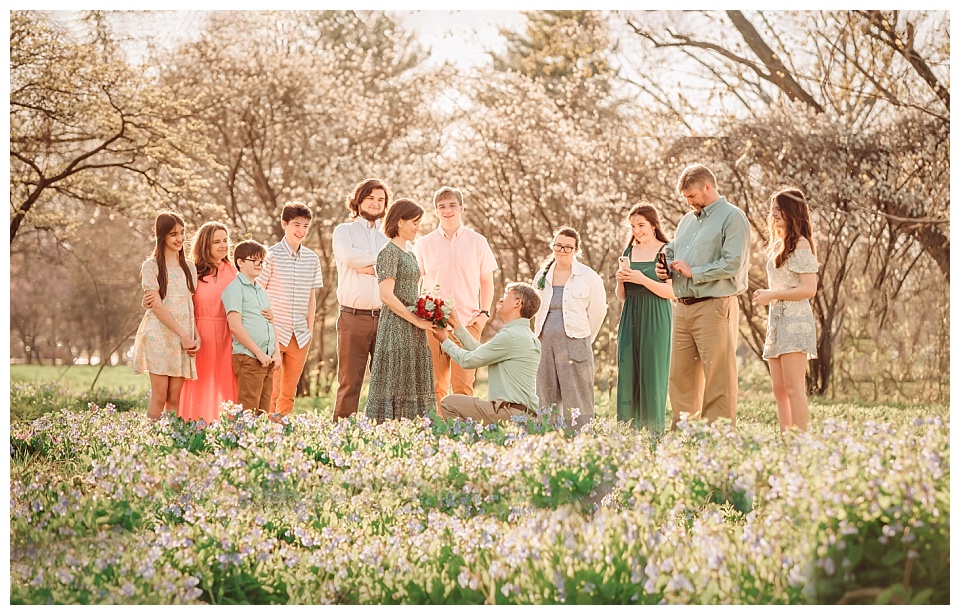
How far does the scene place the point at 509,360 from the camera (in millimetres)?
5477

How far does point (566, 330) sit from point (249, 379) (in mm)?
2189

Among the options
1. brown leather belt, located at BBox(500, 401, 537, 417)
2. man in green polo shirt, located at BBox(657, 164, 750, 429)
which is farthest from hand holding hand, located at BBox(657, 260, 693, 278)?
brown leather belt, located at BBox(500, 401, 537, 417)

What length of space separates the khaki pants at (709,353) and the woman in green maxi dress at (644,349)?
0.63ft

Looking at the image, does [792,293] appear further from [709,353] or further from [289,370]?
[289,370]

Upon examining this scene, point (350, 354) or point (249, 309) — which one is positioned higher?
point (249, 309)

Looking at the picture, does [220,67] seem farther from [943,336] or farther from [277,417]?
[943,336]

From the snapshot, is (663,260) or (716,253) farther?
(663,260)

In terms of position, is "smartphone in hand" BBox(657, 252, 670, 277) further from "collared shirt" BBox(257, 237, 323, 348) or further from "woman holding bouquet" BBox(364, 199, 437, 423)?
"collared shirt" BBox(257, 237, 323, 348)

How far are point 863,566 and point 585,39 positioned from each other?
8.09 meters

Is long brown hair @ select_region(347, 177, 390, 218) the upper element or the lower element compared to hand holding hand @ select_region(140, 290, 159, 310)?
upper

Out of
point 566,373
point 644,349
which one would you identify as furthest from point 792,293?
point 566,373

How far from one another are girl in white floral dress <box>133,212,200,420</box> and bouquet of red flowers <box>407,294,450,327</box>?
1469 mm

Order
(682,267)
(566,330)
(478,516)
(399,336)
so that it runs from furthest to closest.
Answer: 1. (566,330)
2. (399,336)
3. (682,267)
4. (478,516)

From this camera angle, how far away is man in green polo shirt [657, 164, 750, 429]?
18.5 feet
